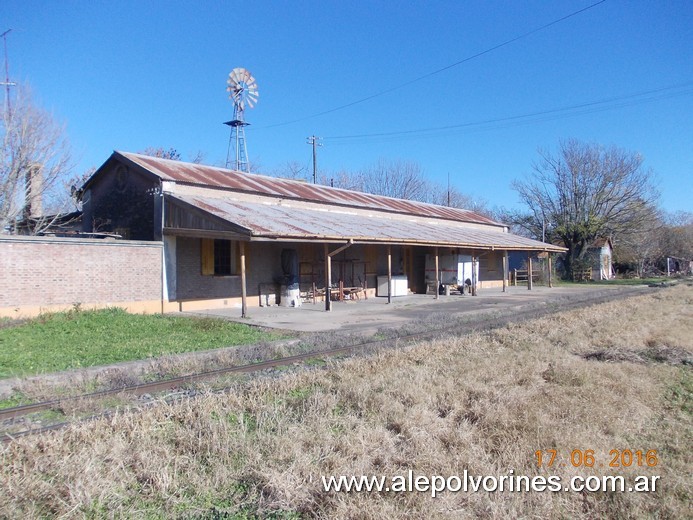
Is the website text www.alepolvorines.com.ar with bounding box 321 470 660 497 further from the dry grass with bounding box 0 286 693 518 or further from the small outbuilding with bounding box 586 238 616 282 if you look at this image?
the small outbuilding with bounding box 586 238 616 282

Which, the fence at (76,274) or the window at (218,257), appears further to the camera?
the window at (218,257)

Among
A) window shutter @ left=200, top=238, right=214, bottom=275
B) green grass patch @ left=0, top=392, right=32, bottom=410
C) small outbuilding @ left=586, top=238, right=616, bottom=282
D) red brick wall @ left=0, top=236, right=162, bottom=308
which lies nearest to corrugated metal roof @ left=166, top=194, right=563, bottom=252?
window shutter @ left=200, top=238, right=214, bottom=275

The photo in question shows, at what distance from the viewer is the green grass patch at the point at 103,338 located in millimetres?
9031

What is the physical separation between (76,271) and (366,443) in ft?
41.4

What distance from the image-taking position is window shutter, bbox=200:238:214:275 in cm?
1745

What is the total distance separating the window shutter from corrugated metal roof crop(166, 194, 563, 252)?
1359 mm

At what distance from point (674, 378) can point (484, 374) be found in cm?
262

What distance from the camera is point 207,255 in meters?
17.5

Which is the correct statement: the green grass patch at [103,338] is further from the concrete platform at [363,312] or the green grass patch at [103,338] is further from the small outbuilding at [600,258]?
the small outbuilding at [600,258]

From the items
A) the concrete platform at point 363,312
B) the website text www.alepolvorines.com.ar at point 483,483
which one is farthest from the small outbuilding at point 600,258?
the website text www.alepolvorines.com.ar at point 483,483

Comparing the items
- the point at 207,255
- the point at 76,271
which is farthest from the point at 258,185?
the point at 76,271

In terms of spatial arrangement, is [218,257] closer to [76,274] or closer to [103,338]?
[76,274]

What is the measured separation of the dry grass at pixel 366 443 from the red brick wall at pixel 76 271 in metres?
9.74

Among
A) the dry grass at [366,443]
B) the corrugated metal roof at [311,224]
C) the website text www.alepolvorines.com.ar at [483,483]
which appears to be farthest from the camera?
the corrugated metal roof at [311,224]
